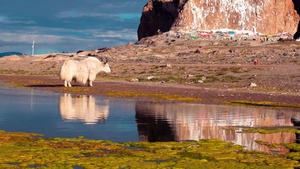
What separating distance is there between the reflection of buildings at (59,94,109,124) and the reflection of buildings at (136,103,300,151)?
1376 millimetres

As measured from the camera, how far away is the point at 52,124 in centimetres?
1236

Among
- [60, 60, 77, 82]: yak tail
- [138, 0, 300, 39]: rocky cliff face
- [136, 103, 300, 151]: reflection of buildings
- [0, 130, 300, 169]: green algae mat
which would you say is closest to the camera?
[0, 130, 300, 169]: green algae mat

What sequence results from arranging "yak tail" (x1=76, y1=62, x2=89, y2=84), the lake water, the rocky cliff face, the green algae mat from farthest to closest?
1. the rocky cliff face
2. "yak tail" (x1=76, y1=62, x2=89, y2=84)
3. the lake water
4. the green algae mat

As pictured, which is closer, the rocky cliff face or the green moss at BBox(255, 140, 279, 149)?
the green moss at BBox(255, 140, 279, 149)

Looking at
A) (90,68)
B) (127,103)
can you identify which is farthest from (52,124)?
(90,68)

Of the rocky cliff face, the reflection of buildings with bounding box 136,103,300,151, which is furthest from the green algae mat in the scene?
the rocky cliff face

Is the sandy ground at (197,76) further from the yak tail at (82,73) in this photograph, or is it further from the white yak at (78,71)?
the white yak at (78,71)

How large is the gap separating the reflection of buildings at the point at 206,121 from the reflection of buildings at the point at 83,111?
1.38 m

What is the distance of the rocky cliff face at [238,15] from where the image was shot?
96562 mm

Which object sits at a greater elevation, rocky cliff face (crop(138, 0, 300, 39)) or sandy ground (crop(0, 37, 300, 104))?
rocky cliff face (crop(138, 0, 300, 39))

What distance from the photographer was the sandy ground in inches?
981

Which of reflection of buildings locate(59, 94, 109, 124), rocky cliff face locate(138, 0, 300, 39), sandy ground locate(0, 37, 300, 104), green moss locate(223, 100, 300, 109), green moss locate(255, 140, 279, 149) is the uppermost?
rocky cliff face locate(138, 0, 300, 39)

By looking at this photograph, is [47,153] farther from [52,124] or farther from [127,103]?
[127,103]

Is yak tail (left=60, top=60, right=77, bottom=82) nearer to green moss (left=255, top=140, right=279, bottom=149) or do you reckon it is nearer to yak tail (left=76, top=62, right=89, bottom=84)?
yak tail (left=76, top=62, right=89, bottom=84)
